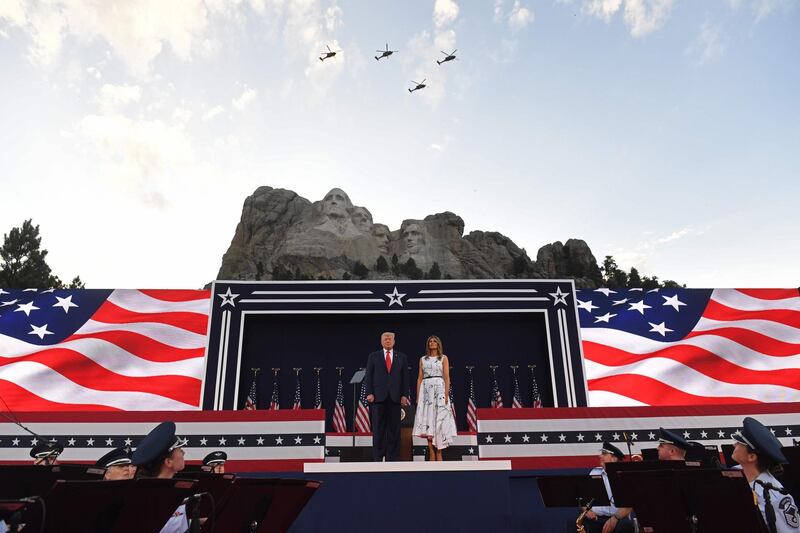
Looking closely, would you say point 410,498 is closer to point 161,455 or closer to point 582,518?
→ point 582,518

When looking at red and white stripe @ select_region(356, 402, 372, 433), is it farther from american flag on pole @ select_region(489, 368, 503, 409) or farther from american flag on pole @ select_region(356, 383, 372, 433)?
american flag on pole @ select_region(489, 368, 503, 409)

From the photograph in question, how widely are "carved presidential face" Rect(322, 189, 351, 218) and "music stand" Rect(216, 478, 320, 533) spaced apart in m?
88.3

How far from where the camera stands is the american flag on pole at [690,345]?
1305 cm

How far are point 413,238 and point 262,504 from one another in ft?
295

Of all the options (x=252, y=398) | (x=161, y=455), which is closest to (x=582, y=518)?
(x=161, y=455)

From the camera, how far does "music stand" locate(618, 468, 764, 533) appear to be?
379 cm

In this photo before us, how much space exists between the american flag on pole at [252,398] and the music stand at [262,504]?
8741 mm

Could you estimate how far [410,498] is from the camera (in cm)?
702

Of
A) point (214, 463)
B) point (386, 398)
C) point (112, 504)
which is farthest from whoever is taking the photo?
point (386, 398)

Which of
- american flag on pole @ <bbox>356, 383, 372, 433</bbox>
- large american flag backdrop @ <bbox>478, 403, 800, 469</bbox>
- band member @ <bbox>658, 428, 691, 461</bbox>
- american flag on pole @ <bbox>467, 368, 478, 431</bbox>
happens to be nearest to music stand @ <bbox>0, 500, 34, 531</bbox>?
band member @ <bbox>658, 428, 691, 461</bbox>

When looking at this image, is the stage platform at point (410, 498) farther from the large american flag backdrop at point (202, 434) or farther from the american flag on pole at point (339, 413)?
the american flag on pole at point (339, 413)

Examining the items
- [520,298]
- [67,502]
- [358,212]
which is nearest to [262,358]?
[520,298]

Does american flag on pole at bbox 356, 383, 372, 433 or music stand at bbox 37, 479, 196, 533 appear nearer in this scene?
music stand at bbox 37, 479, 196, 533

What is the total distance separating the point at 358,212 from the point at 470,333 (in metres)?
83.3
